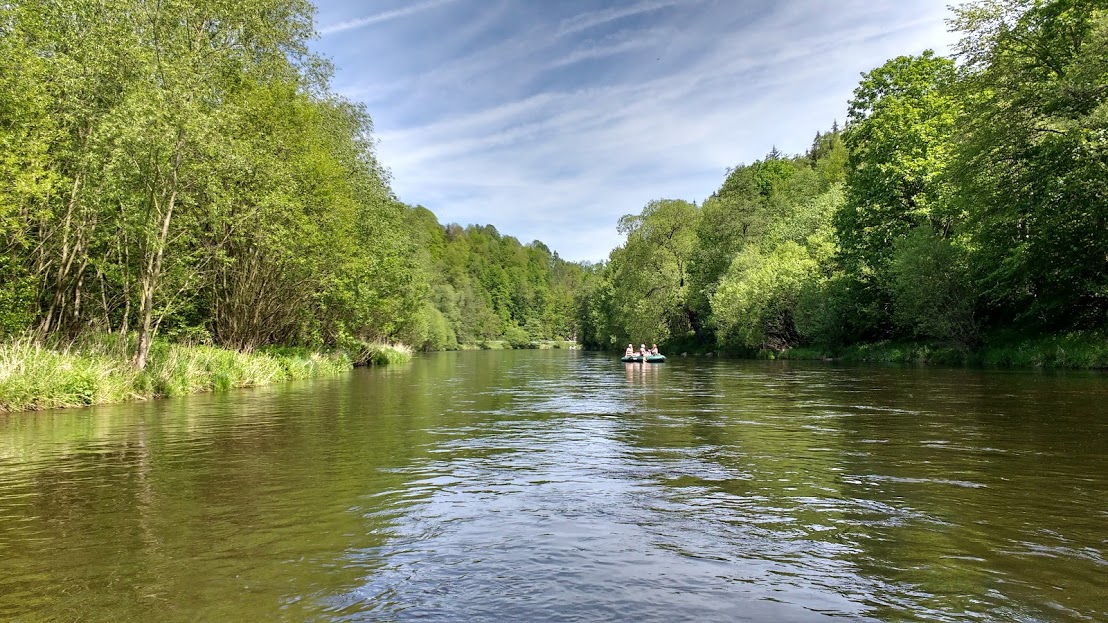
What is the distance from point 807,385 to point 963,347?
14948 millimetres

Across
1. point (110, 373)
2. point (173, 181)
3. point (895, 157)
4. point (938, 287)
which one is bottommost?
point (110, 373)

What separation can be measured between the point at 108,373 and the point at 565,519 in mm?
17733

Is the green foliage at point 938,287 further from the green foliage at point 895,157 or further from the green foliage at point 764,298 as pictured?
the green foliage at point 764,298

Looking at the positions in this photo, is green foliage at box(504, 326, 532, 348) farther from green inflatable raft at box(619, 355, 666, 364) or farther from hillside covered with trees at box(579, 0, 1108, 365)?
green inflatable raft at box(619, 355, 666, 364)

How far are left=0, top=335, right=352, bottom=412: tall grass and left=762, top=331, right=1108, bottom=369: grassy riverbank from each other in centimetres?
3245

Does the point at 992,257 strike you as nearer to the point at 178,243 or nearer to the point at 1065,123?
the point at 1065,123

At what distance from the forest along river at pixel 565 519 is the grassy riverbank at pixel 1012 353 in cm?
1446

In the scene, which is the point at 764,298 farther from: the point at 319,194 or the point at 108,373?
the point at 108,373

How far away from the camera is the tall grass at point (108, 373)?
16.9 metres

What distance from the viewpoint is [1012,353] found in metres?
30.7

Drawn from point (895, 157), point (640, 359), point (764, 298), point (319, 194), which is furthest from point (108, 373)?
point (764, 298)

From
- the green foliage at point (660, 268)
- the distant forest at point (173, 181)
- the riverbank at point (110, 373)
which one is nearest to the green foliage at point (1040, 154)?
the distant forest at point (173, 181)

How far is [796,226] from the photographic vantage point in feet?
193

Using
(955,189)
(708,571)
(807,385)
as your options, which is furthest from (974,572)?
(955,189)
